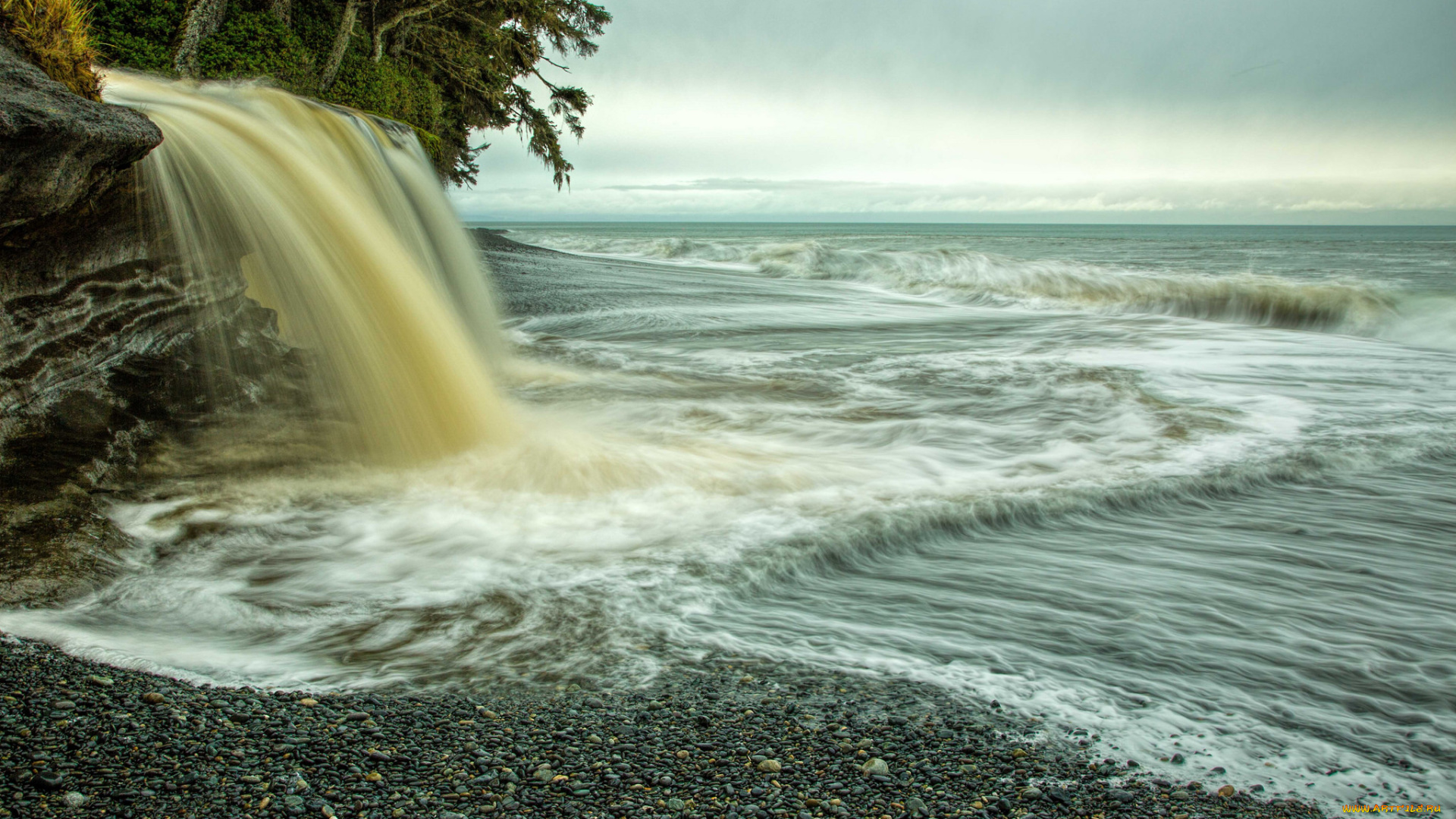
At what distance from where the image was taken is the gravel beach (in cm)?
193

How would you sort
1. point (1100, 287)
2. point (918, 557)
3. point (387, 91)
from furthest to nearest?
point (1100, 287) < point (387, 91) < point (918, 557)

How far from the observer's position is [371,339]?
524 cm

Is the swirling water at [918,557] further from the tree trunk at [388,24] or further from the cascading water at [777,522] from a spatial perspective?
the tree trunk at [388,24]

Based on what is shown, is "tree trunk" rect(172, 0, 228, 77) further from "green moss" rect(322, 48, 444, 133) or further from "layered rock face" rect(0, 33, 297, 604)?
"layered rock face" rect(0, 33, 297, 604)

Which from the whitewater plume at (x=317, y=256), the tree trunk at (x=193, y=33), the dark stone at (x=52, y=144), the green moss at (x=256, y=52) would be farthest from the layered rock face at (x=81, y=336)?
the green moss at (x=256, y=52)

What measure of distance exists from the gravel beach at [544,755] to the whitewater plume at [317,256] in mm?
2591

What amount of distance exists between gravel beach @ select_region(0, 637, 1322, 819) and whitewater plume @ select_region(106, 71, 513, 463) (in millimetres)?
2591

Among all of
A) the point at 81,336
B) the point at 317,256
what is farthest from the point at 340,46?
the point at 81,336

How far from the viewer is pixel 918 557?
3785mm

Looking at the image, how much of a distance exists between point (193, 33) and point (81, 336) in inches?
364

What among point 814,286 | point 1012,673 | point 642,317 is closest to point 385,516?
point 1012,673

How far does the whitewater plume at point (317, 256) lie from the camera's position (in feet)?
15.2

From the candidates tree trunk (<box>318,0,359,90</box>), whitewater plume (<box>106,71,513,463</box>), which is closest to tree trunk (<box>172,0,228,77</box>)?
tree trunk (<box>318,0,359,90</box>)

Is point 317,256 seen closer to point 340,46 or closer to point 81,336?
point 81,336
